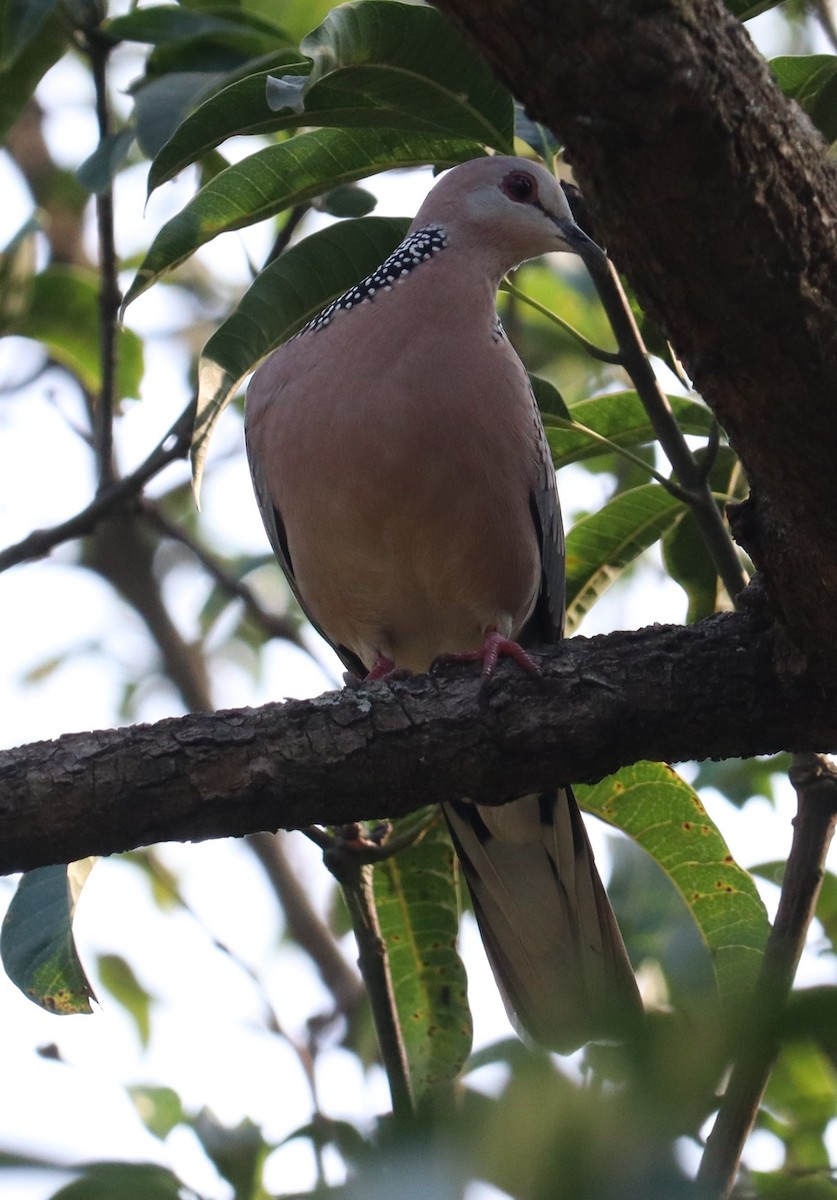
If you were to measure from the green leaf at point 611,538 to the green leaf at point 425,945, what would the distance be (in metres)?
0.80

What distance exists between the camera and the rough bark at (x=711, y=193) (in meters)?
1.79

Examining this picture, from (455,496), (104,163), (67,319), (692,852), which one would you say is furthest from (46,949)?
(67,319)

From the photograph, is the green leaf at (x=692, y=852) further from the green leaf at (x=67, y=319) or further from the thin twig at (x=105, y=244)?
the green leaf at (x=67, y=319)

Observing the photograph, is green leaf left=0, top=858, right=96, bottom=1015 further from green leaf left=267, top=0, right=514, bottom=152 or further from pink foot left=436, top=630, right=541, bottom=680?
green leaf left=267, top=0, right=514, bottom=152

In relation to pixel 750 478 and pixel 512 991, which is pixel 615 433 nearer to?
pixel 750 478

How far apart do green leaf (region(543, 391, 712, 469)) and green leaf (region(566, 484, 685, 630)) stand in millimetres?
150

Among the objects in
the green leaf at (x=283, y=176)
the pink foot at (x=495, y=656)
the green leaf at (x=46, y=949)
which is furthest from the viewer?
the green leaf at (x=283, y=176)

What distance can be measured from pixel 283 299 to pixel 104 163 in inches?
22.7

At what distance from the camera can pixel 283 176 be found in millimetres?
3246

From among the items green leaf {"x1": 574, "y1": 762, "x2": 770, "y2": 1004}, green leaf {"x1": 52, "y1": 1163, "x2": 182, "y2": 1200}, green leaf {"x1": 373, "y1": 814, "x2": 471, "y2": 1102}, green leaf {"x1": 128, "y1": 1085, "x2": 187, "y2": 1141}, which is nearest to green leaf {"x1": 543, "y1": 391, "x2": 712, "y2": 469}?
green leaf {"x1": 574, "y1": 762, "x2": 770, "y2": 1004}

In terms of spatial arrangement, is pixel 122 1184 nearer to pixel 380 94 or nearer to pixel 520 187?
pixel 380 94

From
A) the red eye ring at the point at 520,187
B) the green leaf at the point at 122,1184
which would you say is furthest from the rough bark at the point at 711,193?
the red eye ring at the point at 520,187

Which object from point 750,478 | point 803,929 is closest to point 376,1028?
point 803,929

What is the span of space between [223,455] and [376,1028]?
3556 millimetres
